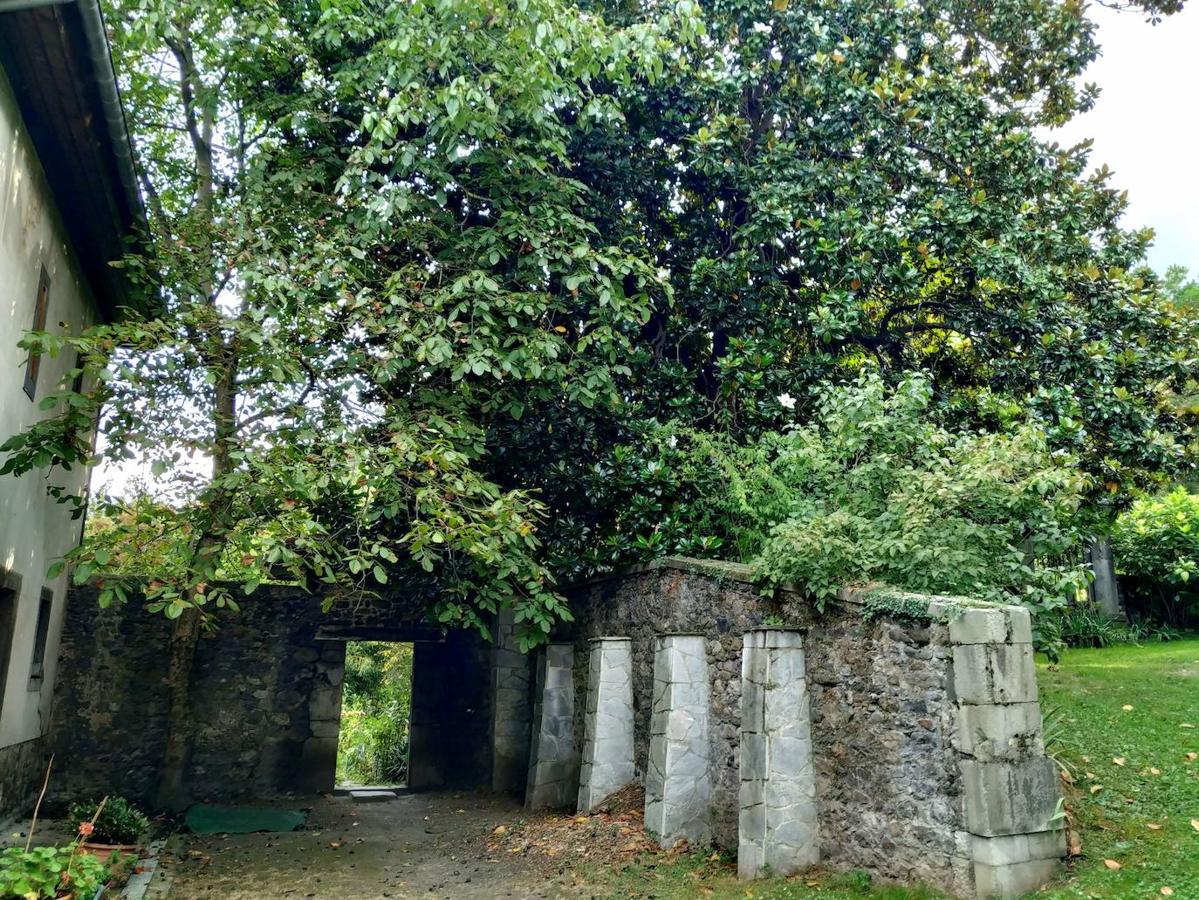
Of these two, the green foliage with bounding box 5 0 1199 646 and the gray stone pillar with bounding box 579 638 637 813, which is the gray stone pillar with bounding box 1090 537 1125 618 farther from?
the gray stone pillar with bounding box 579 638 637 813

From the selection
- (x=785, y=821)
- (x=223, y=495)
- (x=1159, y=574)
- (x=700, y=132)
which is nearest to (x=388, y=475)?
(x=223, y=495)

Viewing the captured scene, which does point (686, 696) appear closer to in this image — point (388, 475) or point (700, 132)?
A: point (388, 475)

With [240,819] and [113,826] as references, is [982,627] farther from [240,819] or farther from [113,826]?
[240,819]

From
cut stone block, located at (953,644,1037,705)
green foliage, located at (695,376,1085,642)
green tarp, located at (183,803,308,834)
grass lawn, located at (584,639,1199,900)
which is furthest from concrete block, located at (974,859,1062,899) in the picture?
green tarp, located at (183,803,308,834)

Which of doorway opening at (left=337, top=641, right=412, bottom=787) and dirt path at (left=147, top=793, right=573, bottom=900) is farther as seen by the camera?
doorway opening at (left=337, top=641, right=412, bottom=787)

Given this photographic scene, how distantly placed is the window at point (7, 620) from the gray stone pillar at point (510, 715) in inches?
235

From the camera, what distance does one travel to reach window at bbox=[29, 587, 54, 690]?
1013cm

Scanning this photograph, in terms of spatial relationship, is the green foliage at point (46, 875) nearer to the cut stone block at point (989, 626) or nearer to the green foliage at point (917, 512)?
the green foliage at point (917, 512)

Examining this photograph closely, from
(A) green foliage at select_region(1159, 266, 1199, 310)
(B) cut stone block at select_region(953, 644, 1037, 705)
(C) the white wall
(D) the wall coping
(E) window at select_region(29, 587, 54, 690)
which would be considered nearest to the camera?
(B) cut stone block at select_region(953, 644, 1037, 705)

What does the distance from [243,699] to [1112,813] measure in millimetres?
10580

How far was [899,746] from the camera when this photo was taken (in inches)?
248

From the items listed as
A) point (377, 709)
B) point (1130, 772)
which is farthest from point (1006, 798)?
point (377, 709)

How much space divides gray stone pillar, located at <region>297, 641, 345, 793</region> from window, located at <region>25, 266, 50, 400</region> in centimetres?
582

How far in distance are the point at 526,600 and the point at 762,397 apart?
396cm
